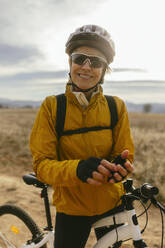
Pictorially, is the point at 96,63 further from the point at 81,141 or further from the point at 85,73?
the point at 81,141

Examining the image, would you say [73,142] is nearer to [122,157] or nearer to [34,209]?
[122,157]

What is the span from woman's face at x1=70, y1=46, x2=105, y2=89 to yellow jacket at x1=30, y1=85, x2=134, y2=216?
0.39 feet

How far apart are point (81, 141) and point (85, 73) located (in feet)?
1.93

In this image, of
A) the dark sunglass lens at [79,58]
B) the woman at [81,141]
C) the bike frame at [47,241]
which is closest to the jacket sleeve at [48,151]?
the woman at [81,141]

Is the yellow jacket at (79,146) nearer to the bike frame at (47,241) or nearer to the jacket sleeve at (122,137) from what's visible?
the jacket sleeve at (122,137)

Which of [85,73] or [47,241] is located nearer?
[85,73]

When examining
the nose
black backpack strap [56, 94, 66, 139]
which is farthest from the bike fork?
the nose

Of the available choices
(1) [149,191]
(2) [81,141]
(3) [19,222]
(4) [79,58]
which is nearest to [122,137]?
(2) [81,141]

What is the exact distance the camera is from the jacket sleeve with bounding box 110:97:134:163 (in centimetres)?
186

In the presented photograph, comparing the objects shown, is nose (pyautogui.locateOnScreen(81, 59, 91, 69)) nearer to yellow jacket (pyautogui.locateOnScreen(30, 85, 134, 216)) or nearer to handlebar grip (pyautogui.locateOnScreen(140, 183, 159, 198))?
yellow jacket (pyautogui.locateOnScreen(30, 85, 134, 216))

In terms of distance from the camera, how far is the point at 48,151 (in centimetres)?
171

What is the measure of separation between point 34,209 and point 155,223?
8.55ft

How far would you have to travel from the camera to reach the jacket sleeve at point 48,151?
158cm

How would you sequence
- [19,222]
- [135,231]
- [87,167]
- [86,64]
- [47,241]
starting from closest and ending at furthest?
[87,167], [135,231], [86,64], [47,241], [19,222]
